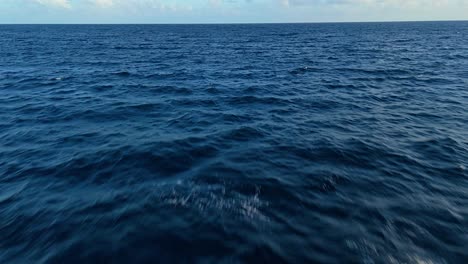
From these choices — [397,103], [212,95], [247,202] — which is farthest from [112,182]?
[397,103]

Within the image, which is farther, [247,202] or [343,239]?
[247,202]

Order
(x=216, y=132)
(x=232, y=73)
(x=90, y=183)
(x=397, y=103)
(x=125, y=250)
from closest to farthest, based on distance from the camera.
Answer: (x=125, y=250), (x=90, y=183), (x=216, y=132), (x=397, y=103), (x=232, y=73)

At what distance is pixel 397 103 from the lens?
2169cm

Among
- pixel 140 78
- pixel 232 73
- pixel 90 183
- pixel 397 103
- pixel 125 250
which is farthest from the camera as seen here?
pixel 232 73

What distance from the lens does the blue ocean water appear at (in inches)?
317

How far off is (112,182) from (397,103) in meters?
22.1

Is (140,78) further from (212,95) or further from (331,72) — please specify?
(331,72)

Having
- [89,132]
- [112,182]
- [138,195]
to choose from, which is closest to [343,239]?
[138,195]

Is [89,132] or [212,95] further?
[212,95]

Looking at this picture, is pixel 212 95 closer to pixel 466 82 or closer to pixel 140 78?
pixel 140 78

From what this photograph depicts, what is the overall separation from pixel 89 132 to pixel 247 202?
12007mm

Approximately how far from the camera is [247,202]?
10062mm

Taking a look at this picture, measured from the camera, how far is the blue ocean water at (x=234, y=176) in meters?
8.06

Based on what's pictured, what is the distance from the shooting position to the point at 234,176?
11.7 meters
